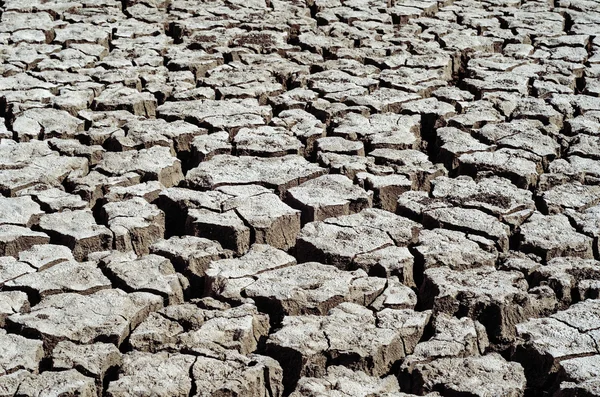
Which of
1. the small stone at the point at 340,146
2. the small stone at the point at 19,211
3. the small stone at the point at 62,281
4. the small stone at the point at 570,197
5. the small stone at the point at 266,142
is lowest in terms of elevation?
the small stone at the point at 19,211

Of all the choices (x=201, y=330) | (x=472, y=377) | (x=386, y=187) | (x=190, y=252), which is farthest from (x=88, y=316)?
(x=386, y=187)

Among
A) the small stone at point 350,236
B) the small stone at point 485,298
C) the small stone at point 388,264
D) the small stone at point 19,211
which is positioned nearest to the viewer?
the small stone at point 485,298

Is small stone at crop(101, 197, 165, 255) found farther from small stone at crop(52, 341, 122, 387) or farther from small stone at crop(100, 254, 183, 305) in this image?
small stone at crop(52, 341, 122, 387)

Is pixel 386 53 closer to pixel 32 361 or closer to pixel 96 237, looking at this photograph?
pixel 96 237

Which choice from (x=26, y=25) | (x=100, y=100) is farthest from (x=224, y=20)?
(x=100, y=100)

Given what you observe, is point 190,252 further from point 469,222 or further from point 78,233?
point 469,222

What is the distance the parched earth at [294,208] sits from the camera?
2.66 m

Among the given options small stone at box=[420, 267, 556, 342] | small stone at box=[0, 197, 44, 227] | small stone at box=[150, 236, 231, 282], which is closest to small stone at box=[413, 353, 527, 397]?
small stone at box=[420, 267, 556, 342]

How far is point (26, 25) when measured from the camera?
5762mm

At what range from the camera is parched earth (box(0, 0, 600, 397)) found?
8.73 feet

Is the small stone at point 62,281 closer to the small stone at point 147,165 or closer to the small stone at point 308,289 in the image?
the small stone at point 308,289

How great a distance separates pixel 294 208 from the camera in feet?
11.8

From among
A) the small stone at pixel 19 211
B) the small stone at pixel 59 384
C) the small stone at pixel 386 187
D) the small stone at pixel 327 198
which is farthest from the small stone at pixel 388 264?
the small stone at pixel 19 211

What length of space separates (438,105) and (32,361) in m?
2.65
